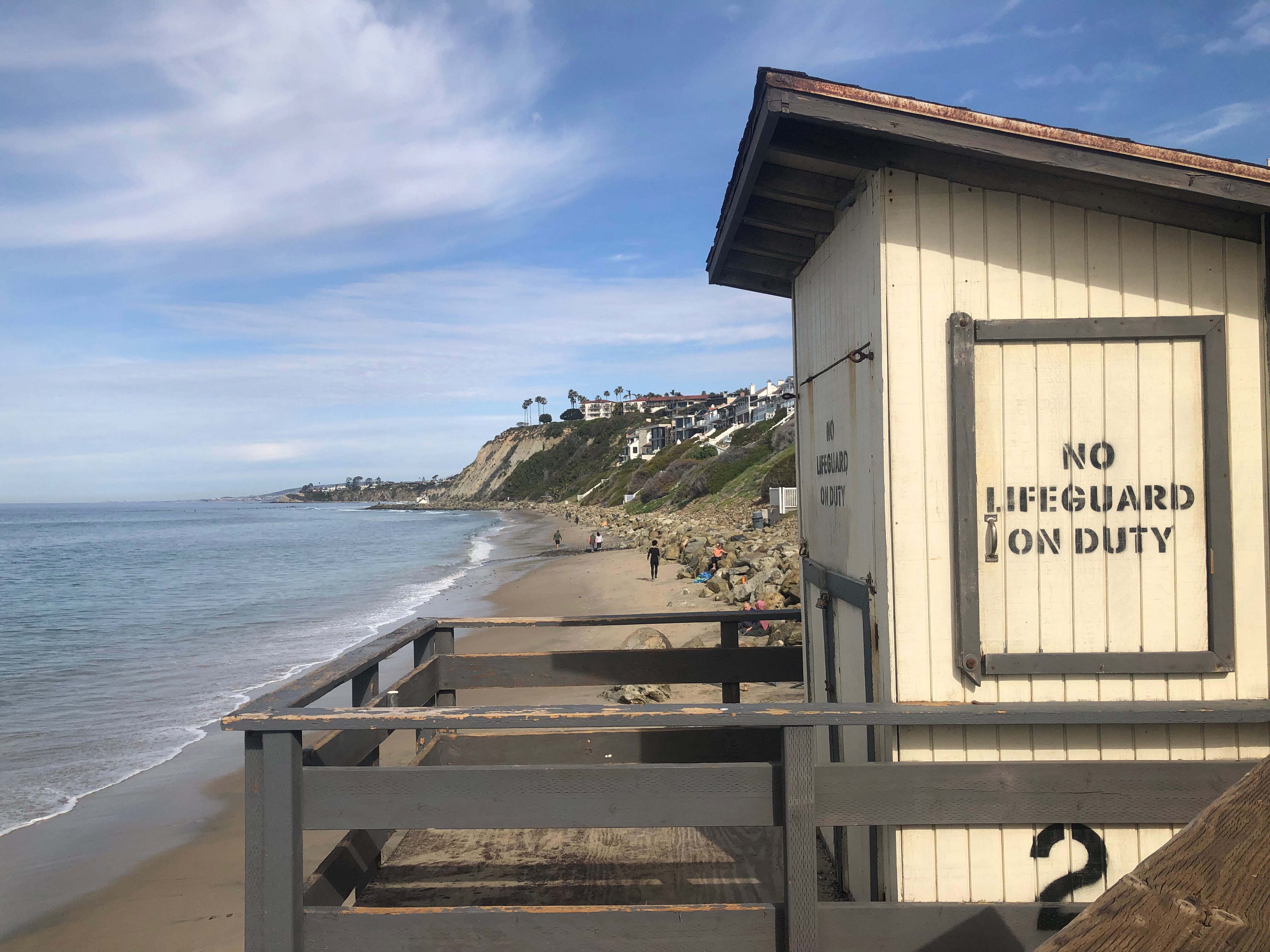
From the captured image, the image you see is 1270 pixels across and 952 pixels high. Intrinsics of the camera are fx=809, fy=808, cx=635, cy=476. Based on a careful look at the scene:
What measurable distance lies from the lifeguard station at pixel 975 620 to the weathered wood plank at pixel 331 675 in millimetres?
29

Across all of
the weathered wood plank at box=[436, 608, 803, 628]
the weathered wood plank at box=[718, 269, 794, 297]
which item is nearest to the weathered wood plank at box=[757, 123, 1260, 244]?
the weathered wood plank at box=[718, 269, 794, 297]

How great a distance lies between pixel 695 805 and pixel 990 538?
4.85 feet

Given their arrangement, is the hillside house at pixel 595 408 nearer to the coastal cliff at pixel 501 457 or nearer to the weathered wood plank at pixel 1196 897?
the coastal cliff at pixel 501 457

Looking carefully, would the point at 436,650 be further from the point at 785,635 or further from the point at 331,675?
the point at 785,635

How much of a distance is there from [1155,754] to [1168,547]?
2.56ft

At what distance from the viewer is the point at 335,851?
3178mm

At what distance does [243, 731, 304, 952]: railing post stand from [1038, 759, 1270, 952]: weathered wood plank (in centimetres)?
237

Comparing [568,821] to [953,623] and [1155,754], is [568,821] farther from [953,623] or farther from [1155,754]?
[1155,754]

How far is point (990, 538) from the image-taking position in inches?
121

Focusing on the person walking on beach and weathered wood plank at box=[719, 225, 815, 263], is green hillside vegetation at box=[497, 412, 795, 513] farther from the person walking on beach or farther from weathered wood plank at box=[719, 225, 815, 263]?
weathered wood plank at box=[719, 225, 815, 263]

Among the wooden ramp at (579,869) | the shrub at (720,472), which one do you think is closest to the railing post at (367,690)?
the wooden ramp at (579,869)

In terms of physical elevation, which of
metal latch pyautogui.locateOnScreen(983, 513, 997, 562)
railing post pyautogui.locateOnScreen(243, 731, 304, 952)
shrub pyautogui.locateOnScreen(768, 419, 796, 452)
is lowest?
railing post pyautogui.locateOnScreen(243, 731, 304, 952)

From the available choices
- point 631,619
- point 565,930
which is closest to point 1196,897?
point 565,930

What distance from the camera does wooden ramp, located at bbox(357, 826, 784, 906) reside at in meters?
3.72
